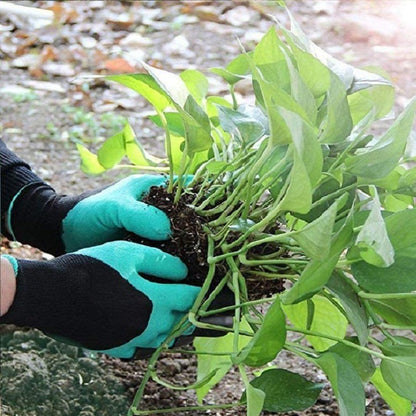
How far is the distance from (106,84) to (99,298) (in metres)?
1.63

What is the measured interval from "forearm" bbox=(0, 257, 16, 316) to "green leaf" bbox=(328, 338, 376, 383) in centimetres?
39

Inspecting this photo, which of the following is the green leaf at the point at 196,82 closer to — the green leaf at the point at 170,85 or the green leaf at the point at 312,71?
the green leaf at the point at 170,85

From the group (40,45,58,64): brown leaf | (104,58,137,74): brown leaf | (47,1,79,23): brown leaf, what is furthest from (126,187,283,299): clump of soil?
(47,1,79,23): brown leaf

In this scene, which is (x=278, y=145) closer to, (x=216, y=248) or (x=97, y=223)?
(x=216, y=248)

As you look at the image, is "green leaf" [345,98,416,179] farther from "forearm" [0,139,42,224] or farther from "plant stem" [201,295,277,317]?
"forearm" [0,139,42,224]

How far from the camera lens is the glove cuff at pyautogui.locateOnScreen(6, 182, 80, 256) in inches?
52.7

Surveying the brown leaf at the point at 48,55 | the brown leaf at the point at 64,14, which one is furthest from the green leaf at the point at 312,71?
the brown leaf at the point at 64,14

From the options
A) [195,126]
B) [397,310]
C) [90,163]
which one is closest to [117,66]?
[90,163]

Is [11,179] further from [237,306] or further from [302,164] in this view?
[302,164]

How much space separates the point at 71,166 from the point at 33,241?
0.75 meters

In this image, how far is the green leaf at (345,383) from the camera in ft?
3.10

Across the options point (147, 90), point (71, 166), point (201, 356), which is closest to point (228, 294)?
point (201, 356)

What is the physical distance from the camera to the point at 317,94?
105 cm

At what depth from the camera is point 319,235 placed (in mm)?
865
